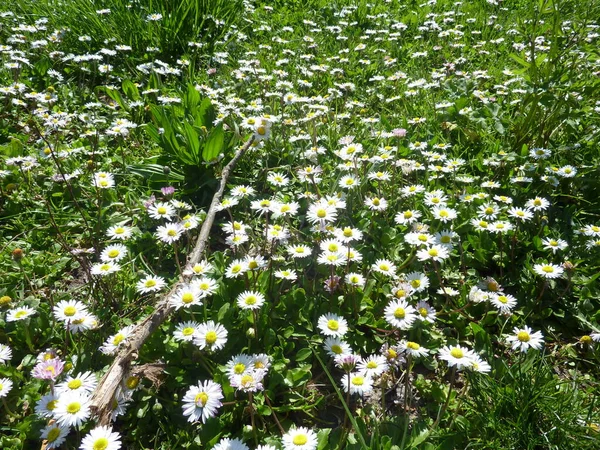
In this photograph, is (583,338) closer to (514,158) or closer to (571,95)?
(514,158)

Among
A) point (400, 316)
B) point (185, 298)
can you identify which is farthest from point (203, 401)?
point (400, 316)

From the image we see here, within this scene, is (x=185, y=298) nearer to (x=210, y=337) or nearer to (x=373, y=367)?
(x=210, y=337)

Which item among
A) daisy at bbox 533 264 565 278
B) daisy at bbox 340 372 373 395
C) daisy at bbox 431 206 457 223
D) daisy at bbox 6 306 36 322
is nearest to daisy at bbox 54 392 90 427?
daisy at bbox 6 306 36 322

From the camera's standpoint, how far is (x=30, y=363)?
1.85 metres

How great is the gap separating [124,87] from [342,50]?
1983 mm

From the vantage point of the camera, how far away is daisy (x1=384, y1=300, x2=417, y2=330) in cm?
177

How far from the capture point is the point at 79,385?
1.57 metres

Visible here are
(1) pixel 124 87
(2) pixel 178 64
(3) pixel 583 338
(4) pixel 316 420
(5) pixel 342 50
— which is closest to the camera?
(4) pixel 316 420

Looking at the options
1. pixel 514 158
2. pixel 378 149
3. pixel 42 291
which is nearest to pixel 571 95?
pixel 514 158

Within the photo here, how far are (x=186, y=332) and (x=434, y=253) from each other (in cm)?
104

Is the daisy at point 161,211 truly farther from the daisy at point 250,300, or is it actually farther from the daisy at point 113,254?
the daisy at point 250,300

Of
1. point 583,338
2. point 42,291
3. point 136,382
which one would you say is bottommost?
point 42,291

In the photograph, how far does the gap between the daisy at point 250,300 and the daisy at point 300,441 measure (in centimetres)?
48

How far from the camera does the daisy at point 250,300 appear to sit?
1.80 metres
